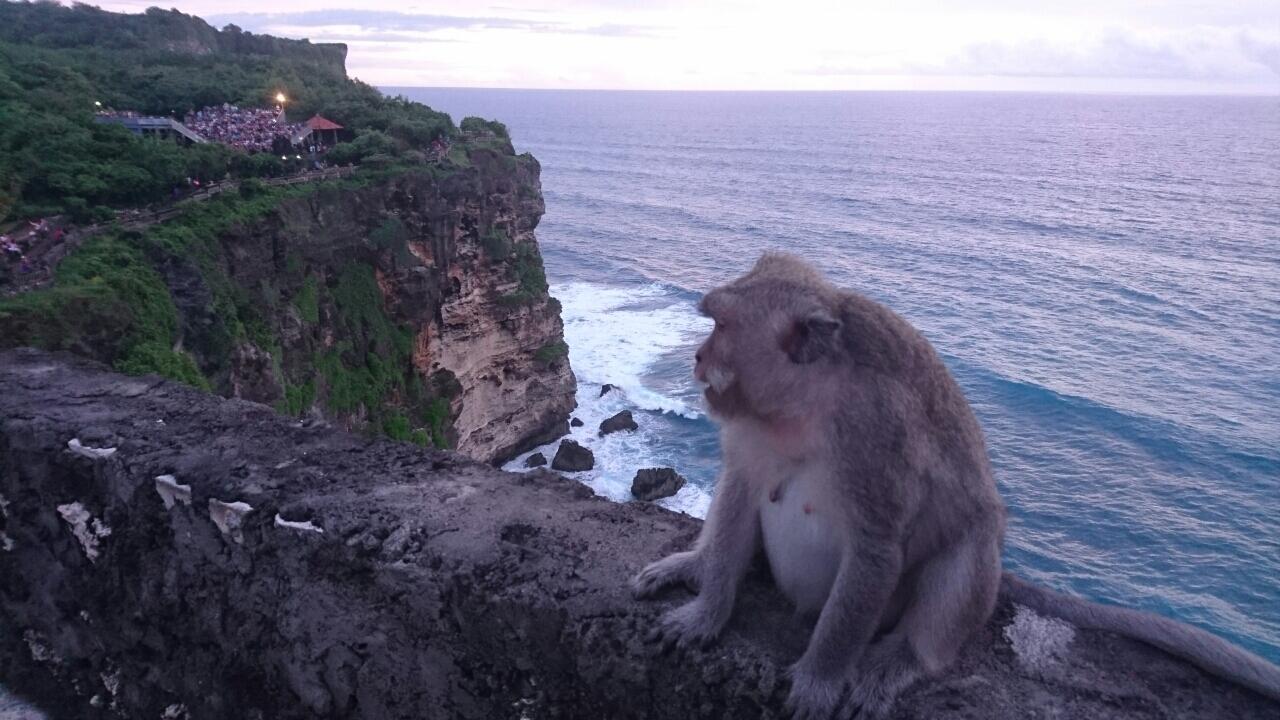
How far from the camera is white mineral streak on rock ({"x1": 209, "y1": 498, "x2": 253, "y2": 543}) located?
4227 mm

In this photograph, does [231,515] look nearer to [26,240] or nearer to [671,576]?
[671,576]

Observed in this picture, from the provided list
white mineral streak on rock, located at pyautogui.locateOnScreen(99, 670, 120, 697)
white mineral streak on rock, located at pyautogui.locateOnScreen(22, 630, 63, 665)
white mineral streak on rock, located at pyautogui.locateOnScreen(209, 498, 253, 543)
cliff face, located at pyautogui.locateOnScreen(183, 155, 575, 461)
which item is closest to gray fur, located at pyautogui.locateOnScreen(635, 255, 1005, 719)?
white mineral streak on rock, located at pyautogui.locateOnScreen(209, 498, 253, 543)

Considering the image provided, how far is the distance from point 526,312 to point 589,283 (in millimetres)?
19374

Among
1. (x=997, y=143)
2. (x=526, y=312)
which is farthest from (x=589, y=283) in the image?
(x=997, y=143)

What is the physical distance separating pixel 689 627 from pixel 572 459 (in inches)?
796

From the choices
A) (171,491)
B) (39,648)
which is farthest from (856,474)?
(39,648)

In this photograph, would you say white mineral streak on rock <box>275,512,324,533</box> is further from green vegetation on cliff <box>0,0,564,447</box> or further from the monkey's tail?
green vegetation on cliff <box>0,0,564,447</box>

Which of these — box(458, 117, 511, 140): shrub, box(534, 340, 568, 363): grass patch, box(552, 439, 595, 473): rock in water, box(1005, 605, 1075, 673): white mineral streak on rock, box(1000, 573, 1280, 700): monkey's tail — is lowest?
box(552, 439, 595, 473): rock in water

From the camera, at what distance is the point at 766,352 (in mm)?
2822

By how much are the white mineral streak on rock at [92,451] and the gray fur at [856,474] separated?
360 cm

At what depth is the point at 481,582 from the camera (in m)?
3.68

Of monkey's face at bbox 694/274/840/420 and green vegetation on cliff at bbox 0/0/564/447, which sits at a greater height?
monkey's face at bbox 694/274/840/420

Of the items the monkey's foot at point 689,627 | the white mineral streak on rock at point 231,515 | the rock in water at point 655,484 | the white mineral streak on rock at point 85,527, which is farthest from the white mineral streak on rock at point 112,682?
the rock in water at point 655,484

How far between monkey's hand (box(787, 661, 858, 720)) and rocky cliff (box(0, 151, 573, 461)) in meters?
8.31
